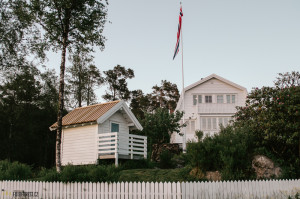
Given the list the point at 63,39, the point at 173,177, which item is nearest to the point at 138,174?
the point at 173,177

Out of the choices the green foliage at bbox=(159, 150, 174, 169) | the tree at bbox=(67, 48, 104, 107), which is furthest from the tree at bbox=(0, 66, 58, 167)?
the green foliage at bbox=(159, 150, 174, 169)

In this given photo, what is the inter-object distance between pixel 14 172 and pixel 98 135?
6.65m

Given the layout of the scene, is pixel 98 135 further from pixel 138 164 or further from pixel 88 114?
pixel 138 164

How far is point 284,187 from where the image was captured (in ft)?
39.0

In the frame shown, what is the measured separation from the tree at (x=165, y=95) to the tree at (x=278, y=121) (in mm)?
38752

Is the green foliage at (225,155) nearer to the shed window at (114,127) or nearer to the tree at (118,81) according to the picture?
the shed window at (114,127)

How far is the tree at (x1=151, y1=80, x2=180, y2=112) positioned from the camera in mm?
55406

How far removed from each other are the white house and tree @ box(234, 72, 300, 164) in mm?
8979

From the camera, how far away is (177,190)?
1115cm

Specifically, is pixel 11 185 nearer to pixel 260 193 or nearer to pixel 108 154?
pixel 108 154

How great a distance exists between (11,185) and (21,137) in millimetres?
22384

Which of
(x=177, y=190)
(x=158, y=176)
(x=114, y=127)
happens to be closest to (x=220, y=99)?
(x=114, y=127)

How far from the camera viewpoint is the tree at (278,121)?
14578 millimetres

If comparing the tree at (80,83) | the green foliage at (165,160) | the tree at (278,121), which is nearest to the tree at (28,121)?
the tree at (80,83)
